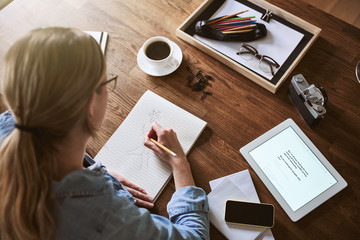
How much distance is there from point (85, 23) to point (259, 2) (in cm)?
67

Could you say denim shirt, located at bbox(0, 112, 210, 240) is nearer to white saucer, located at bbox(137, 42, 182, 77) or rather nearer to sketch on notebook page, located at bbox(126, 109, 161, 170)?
sketch on notebook page, located at bbox(126, 109, 161, 170)

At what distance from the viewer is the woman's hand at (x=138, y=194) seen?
833mm

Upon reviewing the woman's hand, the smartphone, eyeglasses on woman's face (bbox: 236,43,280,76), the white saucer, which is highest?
eyeglasses on woman's face (bbox: 236,43,280,76)

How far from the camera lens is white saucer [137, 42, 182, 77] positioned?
3.31 ft

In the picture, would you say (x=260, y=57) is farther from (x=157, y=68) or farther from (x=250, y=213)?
(x=250, y=213)

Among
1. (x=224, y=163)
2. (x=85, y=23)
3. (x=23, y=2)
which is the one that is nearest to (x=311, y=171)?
(x=224, y=163)

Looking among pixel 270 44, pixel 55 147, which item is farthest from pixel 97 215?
pixel 270 44

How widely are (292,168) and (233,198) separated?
20 cm

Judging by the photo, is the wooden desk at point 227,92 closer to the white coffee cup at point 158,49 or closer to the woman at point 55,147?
the white coffee cup at point 158,49

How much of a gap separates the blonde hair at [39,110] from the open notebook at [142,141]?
31 cm

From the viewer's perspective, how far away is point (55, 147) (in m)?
0.62

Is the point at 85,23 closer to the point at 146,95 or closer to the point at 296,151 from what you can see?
the point at 146,95

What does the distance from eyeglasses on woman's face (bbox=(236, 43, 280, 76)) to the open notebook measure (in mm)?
282

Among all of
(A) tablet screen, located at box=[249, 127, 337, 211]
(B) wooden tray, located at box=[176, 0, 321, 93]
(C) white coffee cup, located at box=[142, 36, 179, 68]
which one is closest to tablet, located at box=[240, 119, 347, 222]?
(A) tablet screen, located at box=[249, 127, 337, 211]
